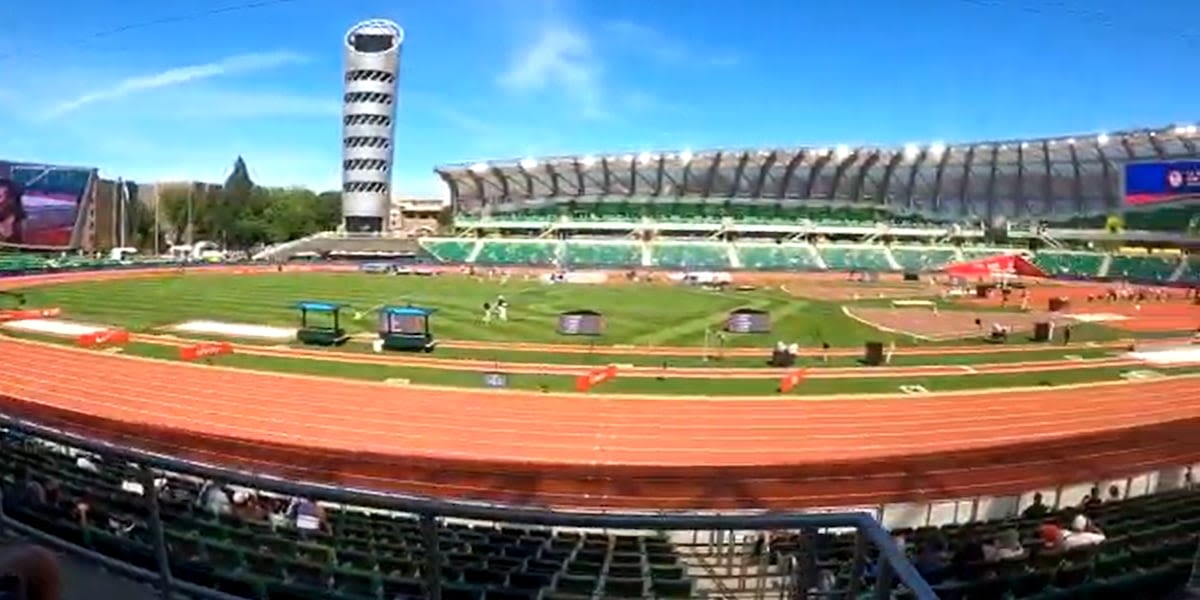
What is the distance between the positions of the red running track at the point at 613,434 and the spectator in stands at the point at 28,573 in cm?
1144

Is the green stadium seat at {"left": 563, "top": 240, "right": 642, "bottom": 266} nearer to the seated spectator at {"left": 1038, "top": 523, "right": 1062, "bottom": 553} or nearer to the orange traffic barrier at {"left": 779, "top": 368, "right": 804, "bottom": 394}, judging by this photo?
the orange traffic barrier at {"left": 779, "top": 368, "right": 804, "bottom": 394}

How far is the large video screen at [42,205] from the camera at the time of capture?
82.2 m

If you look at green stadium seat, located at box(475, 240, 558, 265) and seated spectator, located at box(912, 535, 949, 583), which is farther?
green stadium seat, located at box(475, 240, 558, 265)

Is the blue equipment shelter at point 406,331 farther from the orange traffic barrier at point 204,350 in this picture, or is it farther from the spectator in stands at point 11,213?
the spectator in stands at point 11,213

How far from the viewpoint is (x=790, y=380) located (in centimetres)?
2438

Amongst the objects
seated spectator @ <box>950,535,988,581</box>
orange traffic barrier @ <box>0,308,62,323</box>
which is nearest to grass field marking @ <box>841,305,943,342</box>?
seated spectator @ <box>950,535,988,581</box>

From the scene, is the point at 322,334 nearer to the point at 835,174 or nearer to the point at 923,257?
the point at 923,257

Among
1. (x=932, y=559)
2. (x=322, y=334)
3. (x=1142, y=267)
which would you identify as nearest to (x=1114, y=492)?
(x=932, y=559)

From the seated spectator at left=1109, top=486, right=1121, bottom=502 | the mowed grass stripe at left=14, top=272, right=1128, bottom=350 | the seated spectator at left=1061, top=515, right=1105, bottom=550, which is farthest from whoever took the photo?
the mowed grass stripe at left=14, top=272, right=1128, bottom=350

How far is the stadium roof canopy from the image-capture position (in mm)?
99938

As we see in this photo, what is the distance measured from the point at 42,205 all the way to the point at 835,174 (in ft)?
280

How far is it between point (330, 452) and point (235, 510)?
326 inches

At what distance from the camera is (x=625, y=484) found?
14414mm

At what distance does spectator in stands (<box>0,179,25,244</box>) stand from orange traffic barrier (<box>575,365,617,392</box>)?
254 feet
